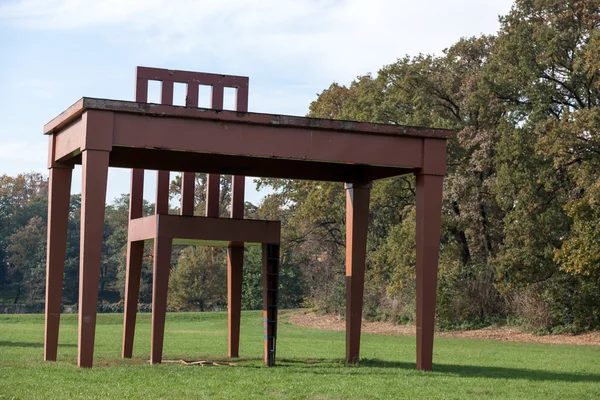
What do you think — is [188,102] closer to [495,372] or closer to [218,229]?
[218,229]

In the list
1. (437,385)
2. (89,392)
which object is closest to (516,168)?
(437,385)

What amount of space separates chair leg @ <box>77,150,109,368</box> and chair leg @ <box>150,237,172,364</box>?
9.42 ft

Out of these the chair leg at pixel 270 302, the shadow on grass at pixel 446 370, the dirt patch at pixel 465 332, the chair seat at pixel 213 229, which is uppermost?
the chair seat at pixel 213 229

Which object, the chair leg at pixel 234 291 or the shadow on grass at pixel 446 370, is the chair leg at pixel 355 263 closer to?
the shadow on grass at pixel 446 370

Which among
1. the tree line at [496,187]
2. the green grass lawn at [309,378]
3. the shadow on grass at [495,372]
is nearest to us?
the green grass lawn at [309,378]

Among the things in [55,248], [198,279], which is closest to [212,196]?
[55,248]

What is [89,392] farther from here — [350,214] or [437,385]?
[350,214]

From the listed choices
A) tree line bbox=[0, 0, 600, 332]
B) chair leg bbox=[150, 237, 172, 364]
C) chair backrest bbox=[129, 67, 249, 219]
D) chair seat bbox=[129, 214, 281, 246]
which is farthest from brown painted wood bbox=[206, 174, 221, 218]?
tree line bbox=[0, 0, 600, 332]

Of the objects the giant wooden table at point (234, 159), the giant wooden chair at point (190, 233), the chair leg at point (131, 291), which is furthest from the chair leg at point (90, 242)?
the chair leg at point (131, 291)

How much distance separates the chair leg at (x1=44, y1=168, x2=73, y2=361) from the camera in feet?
59.7

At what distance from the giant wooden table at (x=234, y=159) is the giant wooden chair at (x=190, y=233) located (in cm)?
113

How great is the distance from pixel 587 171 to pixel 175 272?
39.5m

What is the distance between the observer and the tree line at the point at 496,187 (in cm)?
3197

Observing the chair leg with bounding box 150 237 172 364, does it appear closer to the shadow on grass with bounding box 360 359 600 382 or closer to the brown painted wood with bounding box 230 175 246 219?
the brown painted wood with bounding box 230 175 246 219
